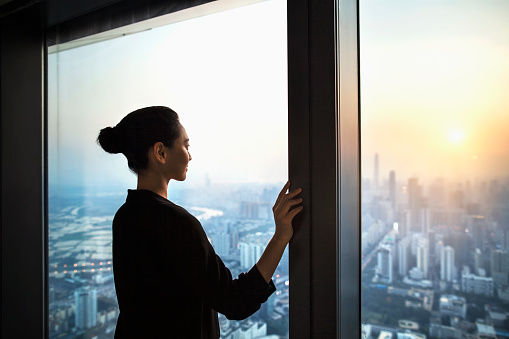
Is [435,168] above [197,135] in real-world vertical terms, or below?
below

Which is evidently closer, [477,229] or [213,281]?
[477,229]

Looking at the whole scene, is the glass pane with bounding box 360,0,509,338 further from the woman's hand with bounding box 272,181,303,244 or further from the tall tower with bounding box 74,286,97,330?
the tall tower with bounding box 74,286,97,330

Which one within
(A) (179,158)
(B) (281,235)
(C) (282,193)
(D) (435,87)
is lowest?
(B) (281,235)

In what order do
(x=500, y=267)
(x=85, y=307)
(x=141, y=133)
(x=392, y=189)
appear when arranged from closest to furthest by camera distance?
(x=500, y=267)
(x=392, y=189)
(x=141, y=133)
(x=85, y=307)

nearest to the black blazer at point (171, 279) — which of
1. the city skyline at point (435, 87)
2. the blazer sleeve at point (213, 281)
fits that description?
the blazer sleeve at point (213, 281)

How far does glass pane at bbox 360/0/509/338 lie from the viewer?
0.76 meters

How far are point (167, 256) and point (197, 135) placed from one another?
387 mm

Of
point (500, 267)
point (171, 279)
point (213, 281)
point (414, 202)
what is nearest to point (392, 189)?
point (414, 202)

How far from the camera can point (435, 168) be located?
81 cm

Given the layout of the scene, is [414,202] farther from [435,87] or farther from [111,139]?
[111,139]

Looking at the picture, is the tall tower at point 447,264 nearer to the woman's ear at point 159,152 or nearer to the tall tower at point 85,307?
the woman's ear at point 159,152

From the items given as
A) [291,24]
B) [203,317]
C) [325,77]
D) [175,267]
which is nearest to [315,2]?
[291,24]

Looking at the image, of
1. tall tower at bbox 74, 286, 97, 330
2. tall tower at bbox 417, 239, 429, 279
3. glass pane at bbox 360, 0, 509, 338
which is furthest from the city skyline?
tall tower at bbox 74, 286, 97, 330

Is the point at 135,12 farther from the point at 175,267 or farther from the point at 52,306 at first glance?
the point at 52,306
